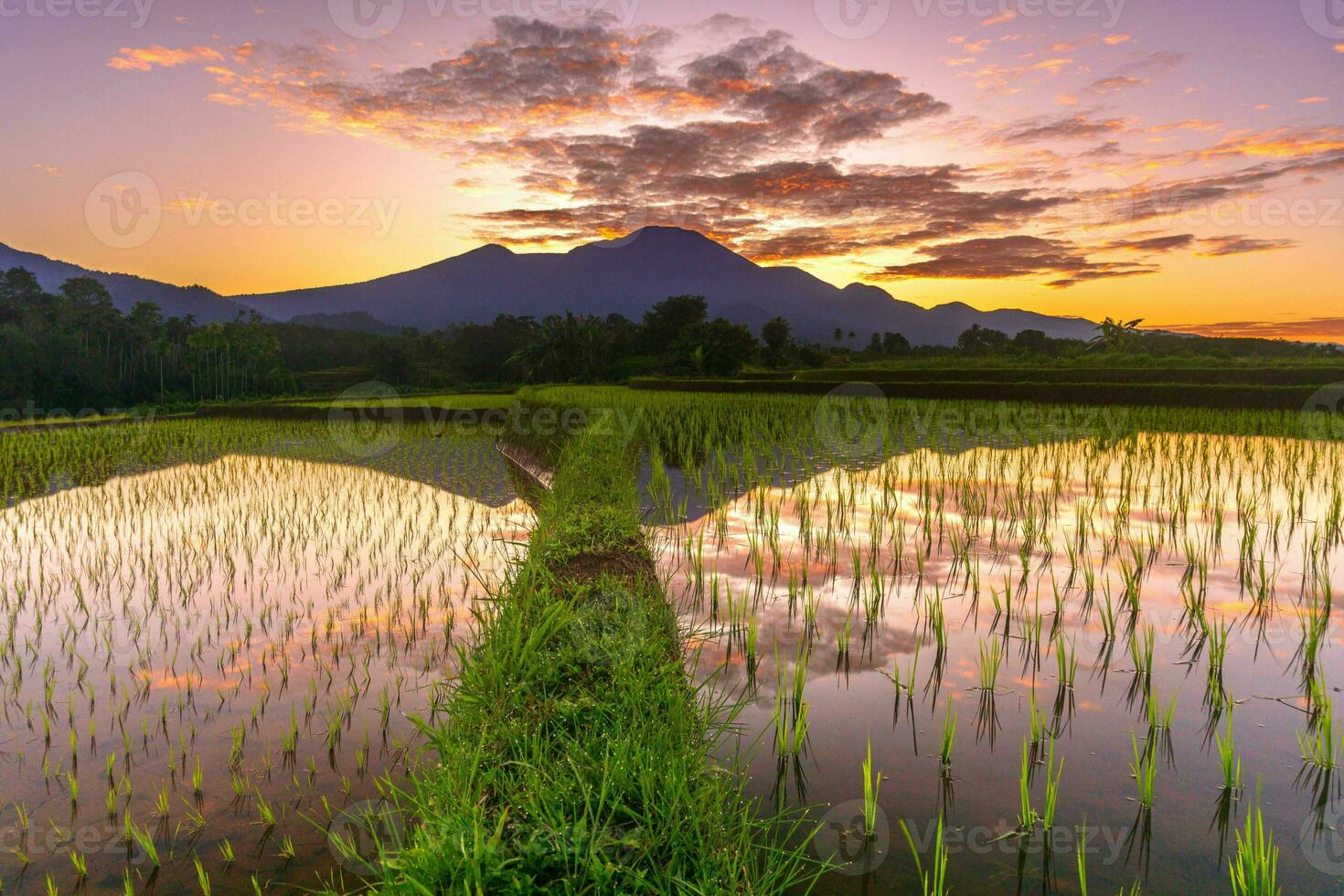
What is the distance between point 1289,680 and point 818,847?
10.1 feet

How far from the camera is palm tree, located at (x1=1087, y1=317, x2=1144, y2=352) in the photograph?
4759cm

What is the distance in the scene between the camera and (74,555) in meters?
6.56

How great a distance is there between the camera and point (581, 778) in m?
1.98

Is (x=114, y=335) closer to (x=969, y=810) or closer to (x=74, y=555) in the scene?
(x=74, y=555)
